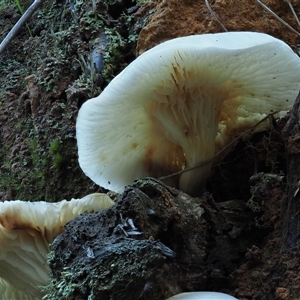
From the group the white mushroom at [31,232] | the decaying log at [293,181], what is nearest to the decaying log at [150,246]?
the decaying log at [293,181]

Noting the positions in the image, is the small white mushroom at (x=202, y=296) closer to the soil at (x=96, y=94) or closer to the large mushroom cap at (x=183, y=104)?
the soil at (x=96, y=94)

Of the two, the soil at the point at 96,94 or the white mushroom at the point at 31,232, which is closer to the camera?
the soil at the point at 96,94

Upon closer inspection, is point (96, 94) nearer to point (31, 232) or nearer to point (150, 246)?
point (31, 232)

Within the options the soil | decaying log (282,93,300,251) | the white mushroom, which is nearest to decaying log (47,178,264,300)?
the soil

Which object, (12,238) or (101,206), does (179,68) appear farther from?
(12,238)

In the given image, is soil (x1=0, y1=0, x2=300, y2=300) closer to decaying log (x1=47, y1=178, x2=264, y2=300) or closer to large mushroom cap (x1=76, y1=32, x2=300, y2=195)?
decaying log (x1=47, y1=178, x2=264, y2=300)
